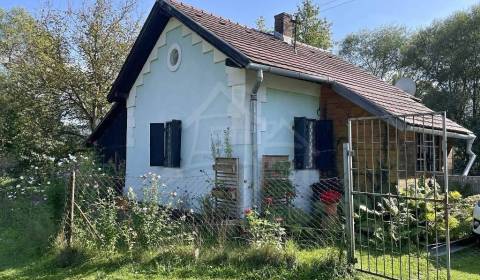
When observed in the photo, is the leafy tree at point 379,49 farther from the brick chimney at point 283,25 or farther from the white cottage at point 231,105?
the white cottage at point 231,105

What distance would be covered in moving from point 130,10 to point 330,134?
1201 centimetres

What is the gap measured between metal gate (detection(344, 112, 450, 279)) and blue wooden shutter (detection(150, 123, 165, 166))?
4627 millimetres

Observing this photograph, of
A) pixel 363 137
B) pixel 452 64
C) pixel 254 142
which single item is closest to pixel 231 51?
pixel 254 142

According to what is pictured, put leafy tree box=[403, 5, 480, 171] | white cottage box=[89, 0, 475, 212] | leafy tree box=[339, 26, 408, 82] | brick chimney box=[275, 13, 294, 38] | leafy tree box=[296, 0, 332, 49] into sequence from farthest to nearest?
1. leafy tree box=[339, 26, 408, 82]
2. leafy tree box=[296, 0, 332, 49]
3. leafy tree box=[403, 5, 480, 171]
4. brick chimney box=[275, 13, 294, 38]
5. white cottage box=[89, 0, 475, 212]

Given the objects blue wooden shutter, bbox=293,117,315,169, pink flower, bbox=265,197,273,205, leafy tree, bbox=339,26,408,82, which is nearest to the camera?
pink flower, bbox=265,197,273,205

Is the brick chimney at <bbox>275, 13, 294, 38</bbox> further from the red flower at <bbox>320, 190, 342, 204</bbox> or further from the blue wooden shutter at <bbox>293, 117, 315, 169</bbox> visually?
the red flower at <bbox>320, 190, 342, 204</bbox>

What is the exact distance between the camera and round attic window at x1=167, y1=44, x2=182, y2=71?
973 centimetres

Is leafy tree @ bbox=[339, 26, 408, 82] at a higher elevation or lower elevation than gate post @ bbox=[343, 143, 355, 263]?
higher

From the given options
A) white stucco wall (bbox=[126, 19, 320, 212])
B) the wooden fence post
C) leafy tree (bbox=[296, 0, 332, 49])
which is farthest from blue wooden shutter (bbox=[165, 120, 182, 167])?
leafy tree (bbox=[296, 0, 332, 49])

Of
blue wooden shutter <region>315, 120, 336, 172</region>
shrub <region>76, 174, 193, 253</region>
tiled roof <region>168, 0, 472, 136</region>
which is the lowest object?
shrub <region>76, 174, 193, 253</region>

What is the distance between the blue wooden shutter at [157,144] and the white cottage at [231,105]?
3 cm

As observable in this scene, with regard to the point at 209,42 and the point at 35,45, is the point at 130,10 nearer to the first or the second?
the point at 35,45

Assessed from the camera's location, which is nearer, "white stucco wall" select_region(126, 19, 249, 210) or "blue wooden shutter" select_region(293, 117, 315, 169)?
"white stucco wall" select_region(126, 19, 249, 210)

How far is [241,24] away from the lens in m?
11.5
